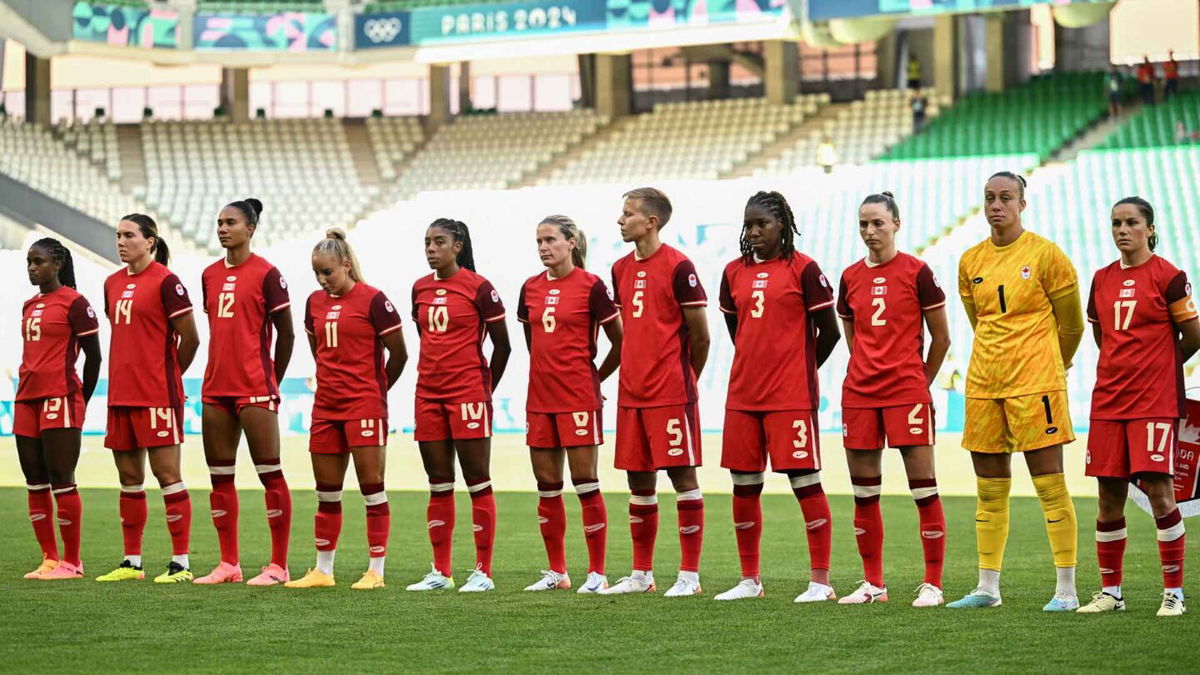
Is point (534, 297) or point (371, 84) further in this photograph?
point (371, 84)

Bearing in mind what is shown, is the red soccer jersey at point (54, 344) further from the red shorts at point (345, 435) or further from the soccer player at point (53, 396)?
the red shorts at point (345, 435)

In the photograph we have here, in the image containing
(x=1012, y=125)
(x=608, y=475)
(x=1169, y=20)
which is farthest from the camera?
(x=1169, y=20)

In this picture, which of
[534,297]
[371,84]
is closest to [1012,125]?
[371,84]

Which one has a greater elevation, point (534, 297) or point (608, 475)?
point (534, 297)

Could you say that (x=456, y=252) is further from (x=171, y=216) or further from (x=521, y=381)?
(x=171, y=216)

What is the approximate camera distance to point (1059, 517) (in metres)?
8.01

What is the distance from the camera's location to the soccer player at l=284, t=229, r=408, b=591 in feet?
30.8

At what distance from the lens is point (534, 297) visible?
30.4 ft

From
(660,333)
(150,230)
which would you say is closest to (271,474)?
(150,230)

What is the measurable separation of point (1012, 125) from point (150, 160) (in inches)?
662

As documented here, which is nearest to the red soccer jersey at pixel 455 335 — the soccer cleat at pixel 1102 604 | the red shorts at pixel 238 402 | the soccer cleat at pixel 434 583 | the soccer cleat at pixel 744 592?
the red shorts at pixel 238 402

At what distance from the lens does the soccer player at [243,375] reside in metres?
9.47

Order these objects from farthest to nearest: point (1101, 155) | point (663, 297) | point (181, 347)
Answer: point (1101, 155)
point (181, 347)
point (663, 297)

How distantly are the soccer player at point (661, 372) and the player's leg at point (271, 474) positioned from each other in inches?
75.9
